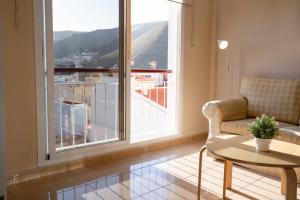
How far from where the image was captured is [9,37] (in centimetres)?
248

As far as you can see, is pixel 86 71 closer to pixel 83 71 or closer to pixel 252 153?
pixel 83 71

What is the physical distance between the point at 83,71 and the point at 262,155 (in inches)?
76.8

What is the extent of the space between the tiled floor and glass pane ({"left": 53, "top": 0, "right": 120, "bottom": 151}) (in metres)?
0.40

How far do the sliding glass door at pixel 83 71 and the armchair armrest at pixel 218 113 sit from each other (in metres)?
0.99

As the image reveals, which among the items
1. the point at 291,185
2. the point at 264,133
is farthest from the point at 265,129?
the point at 291,185

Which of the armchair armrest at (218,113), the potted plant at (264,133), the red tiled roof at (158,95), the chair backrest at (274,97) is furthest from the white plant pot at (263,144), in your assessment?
the red tiled roof at (158,95)

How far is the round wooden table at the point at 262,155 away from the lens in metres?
1.78

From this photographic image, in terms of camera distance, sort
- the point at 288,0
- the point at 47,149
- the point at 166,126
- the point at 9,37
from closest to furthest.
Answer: the point at 9,37 → the point at 47,149 → the point at 288,0 → the point at 166,126

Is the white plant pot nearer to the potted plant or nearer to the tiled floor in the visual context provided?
the potted plant

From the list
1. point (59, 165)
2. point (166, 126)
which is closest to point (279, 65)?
point (166, 126)

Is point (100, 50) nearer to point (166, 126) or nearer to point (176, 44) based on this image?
point (176, 44)

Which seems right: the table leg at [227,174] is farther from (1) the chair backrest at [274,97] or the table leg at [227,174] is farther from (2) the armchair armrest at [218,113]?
(1) the chair backrest at [274,97]

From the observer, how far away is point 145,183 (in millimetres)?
2637

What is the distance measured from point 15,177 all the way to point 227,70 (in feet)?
9.76
